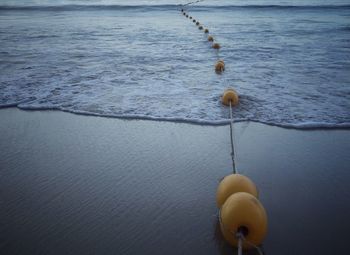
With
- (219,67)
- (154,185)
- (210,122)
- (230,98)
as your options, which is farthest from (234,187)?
(219,67)

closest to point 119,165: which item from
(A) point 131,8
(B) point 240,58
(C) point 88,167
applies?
(C) point 88,167

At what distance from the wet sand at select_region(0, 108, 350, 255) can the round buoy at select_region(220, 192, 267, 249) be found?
0.44m

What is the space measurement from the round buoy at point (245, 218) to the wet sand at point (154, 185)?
1.45 ft

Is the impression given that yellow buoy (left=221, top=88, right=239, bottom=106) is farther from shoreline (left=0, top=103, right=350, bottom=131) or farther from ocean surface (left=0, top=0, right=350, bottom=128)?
shoreline (left=0, top=103, right=350, bottom=131)

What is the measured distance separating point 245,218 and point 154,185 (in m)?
1.45

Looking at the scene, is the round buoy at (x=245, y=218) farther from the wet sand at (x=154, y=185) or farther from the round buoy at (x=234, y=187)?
the wet sand at (x=154, y=185)

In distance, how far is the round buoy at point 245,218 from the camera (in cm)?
227

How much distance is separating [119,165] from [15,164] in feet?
4.40

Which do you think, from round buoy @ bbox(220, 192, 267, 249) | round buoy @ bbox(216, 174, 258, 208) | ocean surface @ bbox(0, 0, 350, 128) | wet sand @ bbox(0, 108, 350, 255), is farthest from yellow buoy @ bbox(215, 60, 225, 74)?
round buoy @ bbox(220, 192, 267, 249)

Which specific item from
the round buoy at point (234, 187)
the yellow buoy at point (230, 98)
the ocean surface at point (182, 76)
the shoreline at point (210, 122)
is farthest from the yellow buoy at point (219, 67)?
the round buoy at point (234, 187)

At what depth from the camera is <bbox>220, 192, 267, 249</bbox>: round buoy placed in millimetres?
2271

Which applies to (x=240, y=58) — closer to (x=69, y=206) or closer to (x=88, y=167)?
(x=88, y=167)

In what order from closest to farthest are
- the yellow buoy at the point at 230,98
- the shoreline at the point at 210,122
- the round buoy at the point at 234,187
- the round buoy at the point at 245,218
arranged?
the round buoy at the point at 245,218, the round buoy at the point at 234,187, the shoreline at the point at 210,122, the yellow buoy at the point at 230,98

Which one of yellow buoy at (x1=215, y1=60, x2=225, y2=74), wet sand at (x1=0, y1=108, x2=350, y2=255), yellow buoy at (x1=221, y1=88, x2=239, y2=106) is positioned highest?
yellow buoy at (x1=215, y1=60, x2=225, y2=74)
